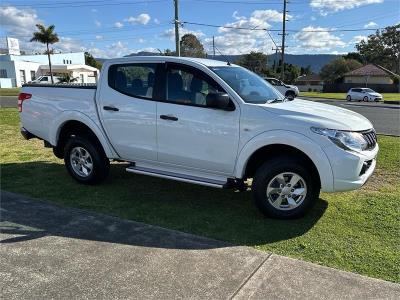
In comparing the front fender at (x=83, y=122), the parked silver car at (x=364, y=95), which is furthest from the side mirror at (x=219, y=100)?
the parked silver car at (x=364, y=95)

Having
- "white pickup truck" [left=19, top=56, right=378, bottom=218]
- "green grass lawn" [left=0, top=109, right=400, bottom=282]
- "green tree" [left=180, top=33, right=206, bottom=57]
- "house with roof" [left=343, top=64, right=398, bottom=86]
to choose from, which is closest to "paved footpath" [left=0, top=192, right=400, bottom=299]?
"green grass lawn" [left=0, top=109, right=400, bottom=282]

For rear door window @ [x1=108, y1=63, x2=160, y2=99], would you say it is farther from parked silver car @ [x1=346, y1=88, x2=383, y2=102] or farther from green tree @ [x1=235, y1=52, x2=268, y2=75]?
green tree @ [x1=235, y1=52, x2=268, y2=75]

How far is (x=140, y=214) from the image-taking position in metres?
5.23

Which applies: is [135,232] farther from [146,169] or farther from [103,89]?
[103,89]

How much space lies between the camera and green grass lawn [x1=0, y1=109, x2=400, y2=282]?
13.8ft

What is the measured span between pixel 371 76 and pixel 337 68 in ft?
57.9

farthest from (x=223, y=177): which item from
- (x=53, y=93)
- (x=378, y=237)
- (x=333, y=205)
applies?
(x=53, y=93)

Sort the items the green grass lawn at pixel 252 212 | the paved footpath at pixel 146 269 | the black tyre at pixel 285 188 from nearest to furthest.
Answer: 1. the paved footpath at pixel 146 269
2. the green grass lawn at pixel 252 212
3. the black tyre at pixel 285 188

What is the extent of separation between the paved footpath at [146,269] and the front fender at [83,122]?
5.22 ft

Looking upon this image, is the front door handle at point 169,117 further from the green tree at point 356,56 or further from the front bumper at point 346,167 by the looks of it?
the green tree at point 356,56

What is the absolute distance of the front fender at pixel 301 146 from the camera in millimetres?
4621

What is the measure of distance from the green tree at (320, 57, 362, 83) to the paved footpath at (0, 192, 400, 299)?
8236 centimetres

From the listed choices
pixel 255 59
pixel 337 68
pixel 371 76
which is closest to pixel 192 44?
pixel 371 76

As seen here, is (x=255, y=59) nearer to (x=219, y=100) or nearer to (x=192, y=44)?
(x=192, y=44)
